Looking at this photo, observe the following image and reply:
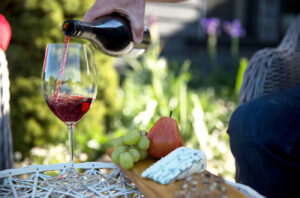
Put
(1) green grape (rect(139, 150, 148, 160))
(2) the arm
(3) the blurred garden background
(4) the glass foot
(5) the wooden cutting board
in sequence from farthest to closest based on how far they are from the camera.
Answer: (3) the blurred garden background → (2) the arm → (1) green grape (rect(139, 150, 148, 160)) → (4) the glass foot → (5) the wooden cutting board

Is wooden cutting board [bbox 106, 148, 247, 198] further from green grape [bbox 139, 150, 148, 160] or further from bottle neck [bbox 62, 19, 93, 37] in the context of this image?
bottle neck [bbox 62, 19, 93, 37]

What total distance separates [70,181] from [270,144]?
609 millimetres

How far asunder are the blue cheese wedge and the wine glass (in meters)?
0.20

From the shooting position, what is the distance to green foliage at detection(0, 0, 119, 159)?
8.39 feet

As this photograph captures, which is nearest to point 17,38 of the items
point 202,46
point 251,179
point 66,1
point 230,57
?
point 66,1

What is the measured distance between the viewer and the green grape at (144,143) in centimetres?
101

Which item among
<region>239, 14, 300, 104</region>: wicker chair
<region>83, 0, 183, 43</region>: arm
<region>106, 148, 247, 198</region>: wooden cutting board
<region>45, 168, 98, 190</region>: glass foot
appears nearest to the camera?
<region>106, 148, 247, 198</region>: wooden cutting board

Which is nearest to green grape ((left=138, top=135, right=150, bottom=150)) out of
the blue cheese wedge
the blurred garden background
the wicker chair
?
the blue cheese wedge

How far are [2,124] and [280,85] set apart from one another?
114cm

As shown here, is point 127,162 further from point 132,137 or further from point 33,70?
Result: point 33,70

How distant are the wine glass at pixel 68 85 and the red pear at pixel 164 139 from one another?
0.20 m

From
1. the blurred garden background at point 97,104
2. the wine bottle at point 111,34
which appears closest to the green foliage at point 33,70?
the blurred garden background at point 97,104

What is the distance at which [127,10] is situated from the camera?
4.01ft

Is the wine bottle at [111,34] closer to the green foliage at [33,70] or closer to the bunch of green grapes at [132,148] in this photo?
the bunch of green grapes at [132,148]
